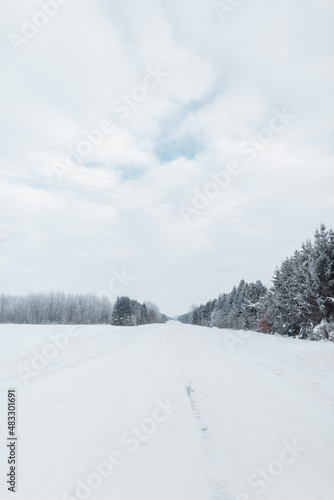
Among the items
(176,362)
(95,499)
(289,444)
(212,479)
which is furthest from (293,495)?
(176,362)

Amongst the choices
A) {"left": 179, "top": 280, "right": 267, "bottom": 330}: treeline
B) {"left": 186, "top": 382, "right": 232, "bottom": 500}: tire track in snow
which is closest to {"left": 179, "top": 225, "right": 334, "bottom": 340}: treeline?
{"left": 179, "top": 280, "right": 267, "bottom": 330}: treeline

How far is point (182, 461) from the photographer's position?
3.67 m

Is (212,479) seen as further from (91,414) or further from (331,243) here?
(331,243)

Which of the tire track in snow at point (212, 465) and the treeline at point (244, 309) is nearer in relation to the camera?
the tire track in snow at point (212, 465)

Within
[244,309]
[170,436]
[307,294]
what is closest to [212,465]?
→ [170,436]

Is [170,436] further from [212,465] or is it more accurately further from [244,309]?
[244,309]

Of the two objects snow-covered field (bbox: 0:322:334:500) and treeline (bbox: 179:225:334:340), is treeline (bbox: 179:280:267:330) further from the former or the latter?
snow-covered field (bbox: 0:322:334:500)

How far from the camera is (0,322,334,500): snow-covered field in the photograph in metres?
3.18

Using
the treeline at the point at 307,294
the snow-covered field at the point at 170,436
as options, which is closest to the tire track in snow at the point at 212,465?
the snow-covered field at the point at 170,436

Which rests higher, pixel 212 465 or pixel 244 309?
pixel 244 309

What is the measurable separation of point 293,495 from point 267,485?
265 mm

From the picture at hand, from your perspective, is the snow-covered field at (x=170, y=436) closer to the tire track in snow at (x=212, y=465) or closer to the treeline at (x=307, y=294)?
the tire track in snow at (x=212, y=465)

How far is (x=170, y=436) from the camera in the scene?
4441mm

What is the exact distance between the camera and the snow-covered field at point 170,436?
3176 mm
